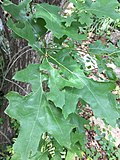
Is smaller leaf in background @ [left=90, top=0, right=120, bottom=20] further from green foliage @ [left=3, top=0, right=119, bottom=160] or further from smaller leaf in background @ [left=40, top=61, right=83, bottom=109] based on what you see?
smaller leaf in background @ [left=40, top=61, right=83, bottom=109]

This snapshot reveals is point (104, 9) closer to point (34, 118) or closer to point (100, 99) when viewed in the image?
point (100, 99)

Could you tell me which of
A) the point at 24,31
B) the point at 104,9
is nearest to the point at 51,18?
the point at 24,31

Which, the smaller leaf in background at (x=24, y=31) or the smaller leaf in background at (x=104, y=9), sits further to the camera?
the smaller leaf in background at (x=104, y=9)

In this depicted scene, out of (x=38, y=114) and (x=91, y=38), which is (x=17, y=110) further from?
(x=91, y=38)

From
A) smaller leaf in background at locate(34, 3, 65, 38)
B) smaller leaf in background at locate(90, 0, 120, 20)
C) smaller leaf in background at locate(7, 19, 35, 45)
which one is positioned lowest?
smaller leaf in background at locate(7, 19, 35, 45)

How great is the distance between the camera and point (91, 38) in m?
3.82

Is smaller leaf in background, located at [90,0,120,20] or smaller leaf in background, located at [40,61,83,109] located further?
smaller leaf in background, located at [90,0,120,20]

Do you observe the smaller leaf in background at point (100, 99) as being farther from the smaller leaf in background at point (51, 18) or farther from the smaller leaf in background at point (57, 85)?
the smaller leaf in background at point (51, 18)

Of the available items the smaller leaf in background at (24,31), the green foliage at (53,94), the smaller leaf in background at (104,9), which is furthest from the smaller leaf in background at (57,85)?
the smaller leaf in background at (104,9)

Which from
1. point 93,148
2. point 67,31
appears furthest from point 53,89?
point 93,148

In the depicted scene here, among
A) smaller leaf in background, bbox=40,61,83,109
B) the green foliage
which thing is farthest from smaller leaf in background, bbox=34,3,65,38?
smaller leaf in background, bbox=40,61,83,109

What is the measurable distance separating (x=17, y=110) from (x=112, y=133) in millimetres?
1949

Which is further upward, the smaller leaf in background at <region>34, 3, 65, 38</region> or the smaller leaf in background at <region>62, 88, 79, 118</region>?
the smaller leaf in background at <region>34, 3, 65, 38</region>

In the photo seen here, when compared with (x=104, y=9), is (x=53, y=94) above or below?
below
